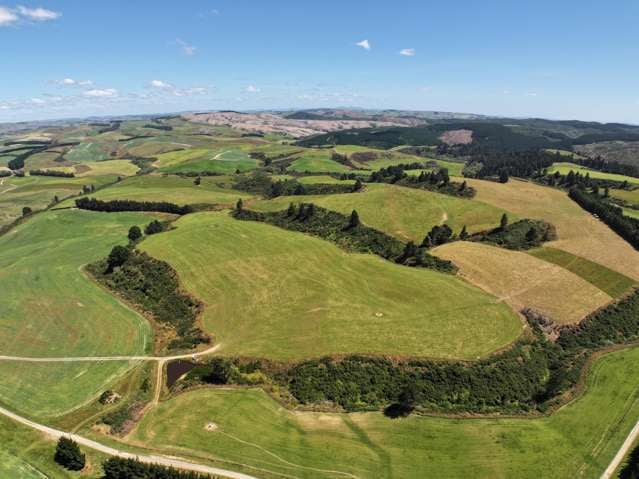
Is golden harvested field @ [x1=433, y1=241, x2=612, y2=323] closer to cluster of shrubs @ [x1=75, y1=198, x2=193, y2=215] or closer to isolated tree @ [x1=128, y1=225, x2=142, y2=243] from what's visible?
isolated tree @ [x1=128, y1=225, x2=142, y2=243]

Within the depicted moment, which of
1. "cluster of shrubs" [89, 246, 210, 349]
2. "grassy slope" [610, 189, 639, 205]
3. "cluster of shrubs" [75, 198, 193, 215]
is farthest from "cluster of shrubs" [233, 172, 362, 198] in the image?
"grassy slope" [610, 189, 639, 205]

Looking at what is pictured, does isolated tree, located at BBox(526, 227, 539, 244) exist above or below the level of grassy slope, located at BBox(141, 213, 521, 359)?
above

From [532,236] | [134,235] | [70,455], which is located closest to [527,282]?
[532,236]

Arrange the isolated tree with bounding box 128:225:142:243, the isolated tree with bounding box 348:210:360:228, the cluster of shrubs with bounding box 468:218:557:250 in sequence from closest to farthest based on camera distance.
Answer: the cluster of shrubs with bounding box 468:218:557:250 → the isolated tree with bounding box 128:225:142:243 → the isolated tree with bounding box 348:210:360:228

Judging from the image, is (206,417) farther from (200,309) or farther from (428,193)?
(428,193)

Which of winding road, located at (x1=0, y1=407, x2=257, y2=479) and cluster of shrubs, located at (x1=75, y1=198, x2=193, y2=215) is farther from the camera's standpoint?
cluster of shrubs, located at (x1=75, y1=198, x2=193, y2=215)

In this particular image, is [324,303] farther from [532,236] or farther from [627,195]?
[627,195]
